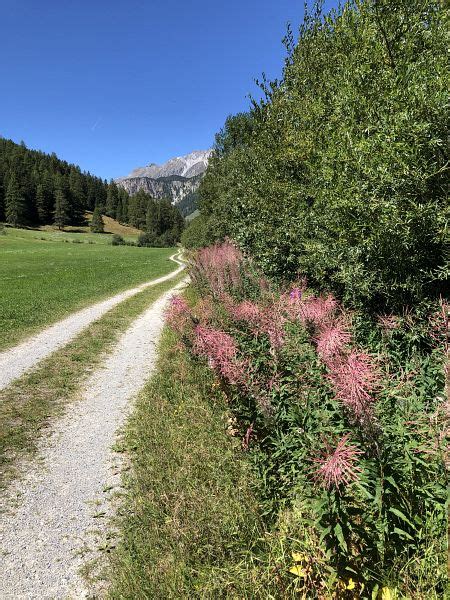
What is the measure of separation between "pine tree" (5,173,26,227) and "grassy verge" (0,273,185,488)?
124m

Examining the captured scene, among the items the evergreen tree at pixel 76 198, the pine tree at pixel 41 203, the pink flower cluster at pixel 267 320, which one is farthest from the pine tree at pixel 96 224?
the pink flower cluster at pixel 267 320

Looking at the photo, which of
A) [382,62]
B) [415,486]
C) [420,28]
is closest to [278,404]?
[415,486]

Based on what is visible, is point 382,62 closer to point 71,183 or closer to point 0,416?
point 0,416

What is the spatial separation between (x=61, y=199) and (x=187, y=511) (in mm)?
146065

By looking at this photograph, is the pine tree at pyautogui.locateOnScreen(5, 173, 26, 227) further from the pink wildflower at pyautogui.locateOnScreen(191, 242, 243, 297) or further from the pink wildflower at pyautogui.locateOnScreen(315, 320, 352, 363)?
the pink wildflower at pyautogui.locateOnScreen(315, 320, 352, 363)

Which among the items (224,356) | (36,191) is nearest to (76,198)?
(36,191)

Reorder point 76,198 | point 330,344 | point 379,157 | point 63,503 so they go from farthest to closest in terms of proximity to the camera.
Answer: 1. point 76,198
2. point 379,157
3. point 63,503
4. point 330,344

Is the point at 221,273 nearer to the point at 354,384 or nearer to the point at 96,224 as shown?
the point at 354,384

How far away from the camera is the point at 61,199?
132m

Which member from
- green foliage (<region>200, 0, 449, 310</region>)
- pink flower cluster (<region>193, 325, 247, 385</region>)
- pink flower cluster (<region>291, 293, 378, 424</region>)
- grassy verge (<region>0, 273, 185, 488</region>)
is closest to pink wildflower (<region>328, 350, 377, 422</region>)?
pink flower cluster (<region>291, 293, 378, 424</region>)

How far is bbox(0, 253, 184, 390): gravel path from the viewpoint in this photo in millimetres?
11010

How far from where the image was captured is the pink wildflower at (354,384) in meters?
2.78

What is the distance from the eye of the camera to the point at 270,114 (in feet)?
44.5

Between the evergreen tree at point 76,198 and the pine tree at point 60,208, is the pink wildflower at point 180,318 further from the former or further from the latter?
the evergreen tree at point 76,198
